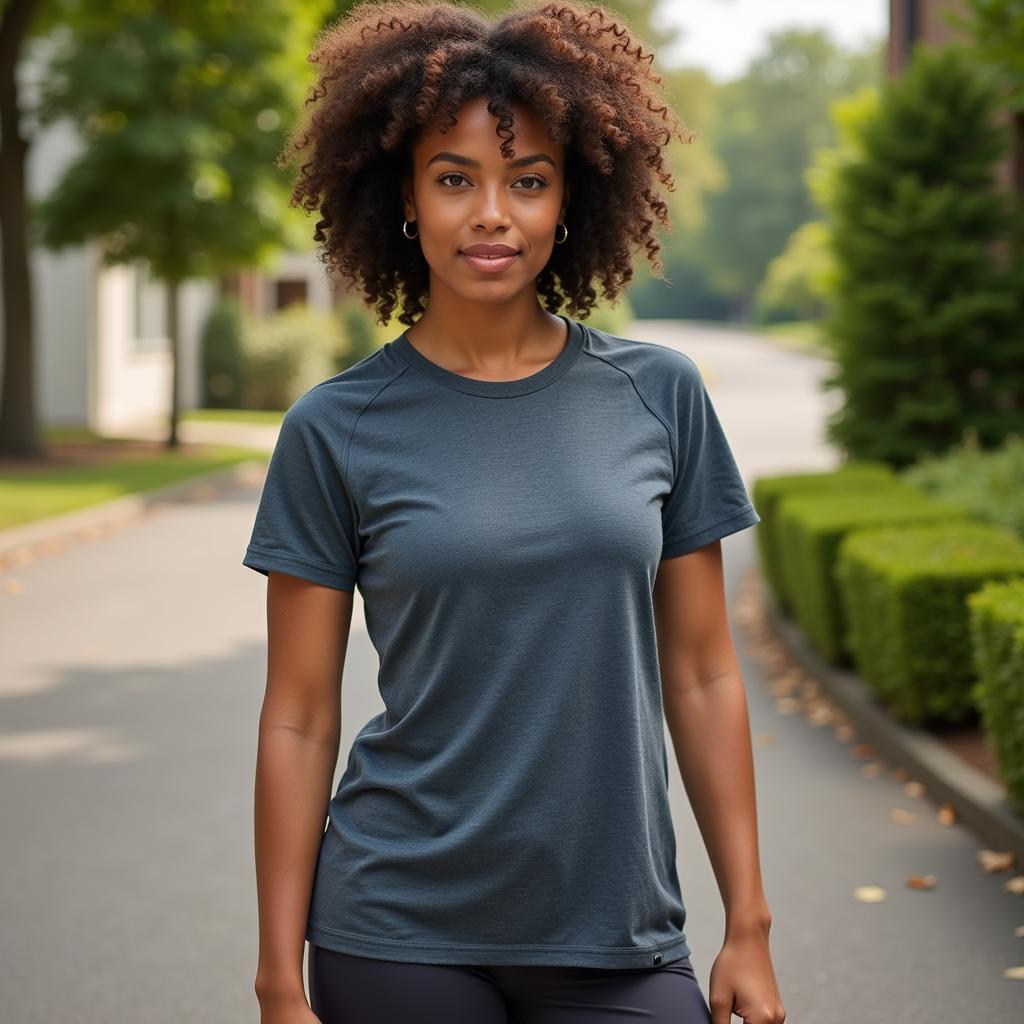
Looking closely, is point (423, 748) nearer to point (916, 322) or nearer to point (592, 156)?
point (592, 156)

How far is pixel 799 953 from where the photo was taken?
16.4 feet

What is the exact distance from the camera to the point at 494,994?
7.20 feet

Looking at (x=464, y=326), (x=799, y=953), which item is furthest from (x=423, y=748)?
(x=799, y=953)

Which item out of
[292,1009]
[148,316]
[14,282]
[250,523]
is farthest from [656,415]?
[148,316]

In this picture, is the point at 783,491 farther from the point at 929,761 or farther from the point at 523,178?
the point at 523,178

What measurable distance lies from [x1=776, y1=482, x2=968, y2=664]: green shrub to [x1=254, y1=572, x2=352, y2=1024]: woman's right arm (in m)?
6.82

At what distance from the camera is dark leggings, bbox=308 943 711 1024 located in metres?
2.15

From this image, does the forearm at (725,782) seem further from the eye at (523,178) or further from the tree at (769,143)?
the tree at (769,143)

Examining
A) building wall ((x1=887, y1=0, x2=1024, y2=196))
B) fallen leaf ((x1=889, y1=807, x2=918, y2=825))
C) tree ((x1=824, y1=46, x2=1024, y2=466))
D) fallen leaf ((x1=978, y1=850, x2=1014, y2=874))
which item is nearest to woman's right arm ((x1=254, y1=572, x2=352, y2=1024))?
fallen leaf ((x1=978, y1=850, x2=1014, y2=874))

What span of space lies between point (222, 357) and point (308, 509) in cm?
3288

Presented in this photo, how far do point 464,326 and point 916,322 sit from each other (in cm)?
1173

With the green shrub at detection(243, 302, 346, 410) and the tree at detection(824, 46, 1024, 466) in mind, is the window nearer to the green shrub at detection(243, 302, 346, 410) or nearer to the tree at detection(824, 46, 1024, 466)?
the green shrub at detection(243, 302, 346, 410)

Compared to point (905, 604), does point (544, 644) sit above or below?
above

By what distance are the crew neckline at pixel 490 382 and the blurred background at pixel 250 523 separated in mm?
623
